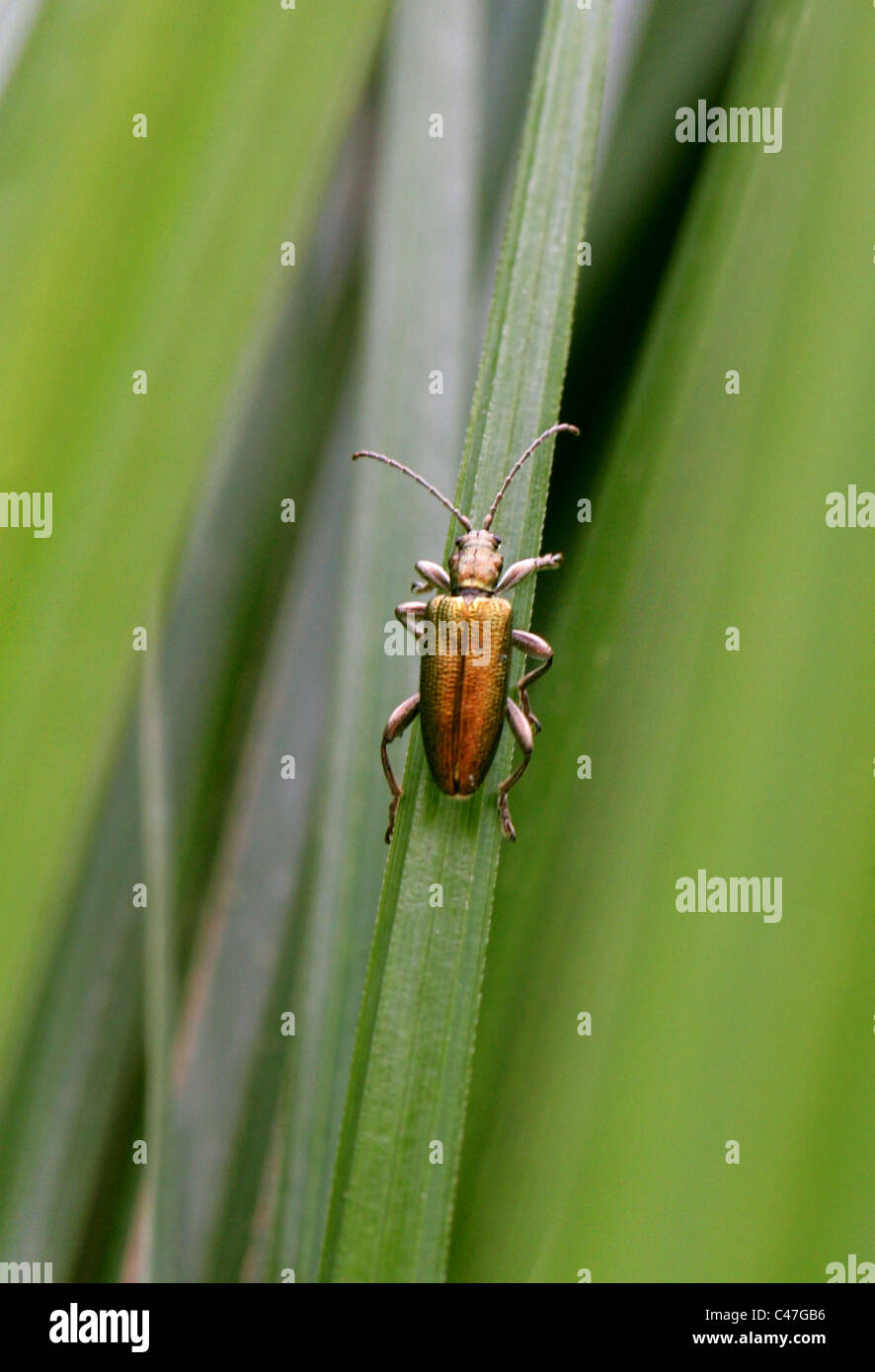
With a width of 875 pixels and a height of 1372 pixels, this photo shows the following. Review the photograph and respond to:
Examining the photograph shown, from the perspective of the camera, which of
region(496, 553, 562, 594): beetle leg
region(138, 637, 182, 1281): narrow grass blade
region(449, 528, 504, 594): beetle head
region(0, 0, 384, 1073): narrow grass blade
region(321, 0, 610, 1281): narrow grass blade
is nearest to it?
region(0, 0, 384, 1073): narrow grass blade

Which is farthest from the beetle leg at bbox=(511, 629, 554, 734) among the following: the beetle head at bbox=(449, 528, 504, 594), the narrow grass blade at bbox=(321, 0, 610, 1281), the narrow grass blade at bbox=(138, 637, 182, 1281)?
the narrow grass blade at bbox=(138, 637, 182, 1281)

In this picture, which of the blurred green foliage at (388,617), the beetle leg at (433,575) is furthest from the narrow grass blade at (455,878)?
the beetle leg at (433,575)

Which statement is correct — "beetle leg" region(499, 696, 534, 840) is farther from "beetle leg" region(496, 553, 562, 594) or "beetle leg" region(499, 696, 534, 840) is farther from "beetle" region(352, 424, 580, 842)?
"beetle leg" region(496, 553, 562, 594)

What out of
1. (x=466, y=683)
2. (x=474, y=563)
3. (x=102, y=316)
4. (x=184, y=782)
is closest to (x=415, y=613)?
(x=474, y=563)

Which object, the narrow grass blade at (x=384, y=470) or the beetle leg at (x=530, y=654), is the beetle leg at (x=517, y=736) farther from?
the narrow grass blade at (x=384, y=470)

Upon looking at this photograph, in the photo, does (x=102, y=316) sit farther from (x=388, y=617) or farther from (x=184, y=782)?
(x=184, y=782)
